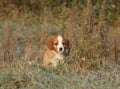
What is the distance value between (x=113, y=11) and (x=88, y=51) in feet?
23.8

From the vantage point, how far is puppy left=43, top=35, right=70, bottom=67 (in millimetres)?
8781

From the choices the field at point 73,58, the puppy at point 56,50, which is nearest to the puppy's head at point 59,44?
the puppy at point 56,50

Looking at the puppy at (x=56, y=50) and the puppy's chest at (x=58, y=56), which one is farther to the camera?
the puppy at (x=56, y=50)

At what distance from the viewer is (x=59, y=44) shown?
892cm

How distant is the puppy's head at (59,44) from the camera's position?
8.82 m

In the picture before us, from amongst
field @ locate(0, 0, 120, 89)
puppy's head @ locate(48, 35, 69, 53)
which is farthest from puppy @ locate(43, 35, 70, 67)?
field @ locate(0, 0, 120, 89)

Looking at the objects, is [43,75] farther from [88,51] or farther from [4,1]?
[4,1]

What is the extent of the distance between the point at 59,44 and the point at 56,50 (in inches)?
5.1

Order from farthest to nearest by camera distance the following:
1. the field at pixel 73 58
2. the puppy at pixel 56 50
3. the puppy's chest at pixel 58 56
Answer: the puppy at pixel 56 50 → the puppy's chest at pixel 58 56 → the field at pixel 73 58

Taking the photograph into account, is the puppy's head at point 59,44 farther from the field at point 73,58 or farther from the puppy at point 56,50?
the field at point 73,58

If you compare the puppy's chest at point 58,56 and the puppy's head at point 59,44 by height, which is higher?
the puppy's head at point 59,44

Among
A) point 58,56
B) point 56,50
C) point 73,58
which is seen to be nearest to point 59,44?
point 56,50

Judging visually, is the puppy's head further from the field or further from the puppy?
the field

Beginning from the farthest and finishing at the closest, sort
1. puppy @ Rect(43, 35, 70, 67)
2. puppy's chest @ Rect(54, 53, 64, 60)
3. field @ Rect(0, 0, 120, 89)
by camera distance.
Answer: puppy @ Rect(43, 35, 70, 67), puppy's chest @ Rect(54, 53, 64, 60), field @ Rect(0, 0, 120, 89)
